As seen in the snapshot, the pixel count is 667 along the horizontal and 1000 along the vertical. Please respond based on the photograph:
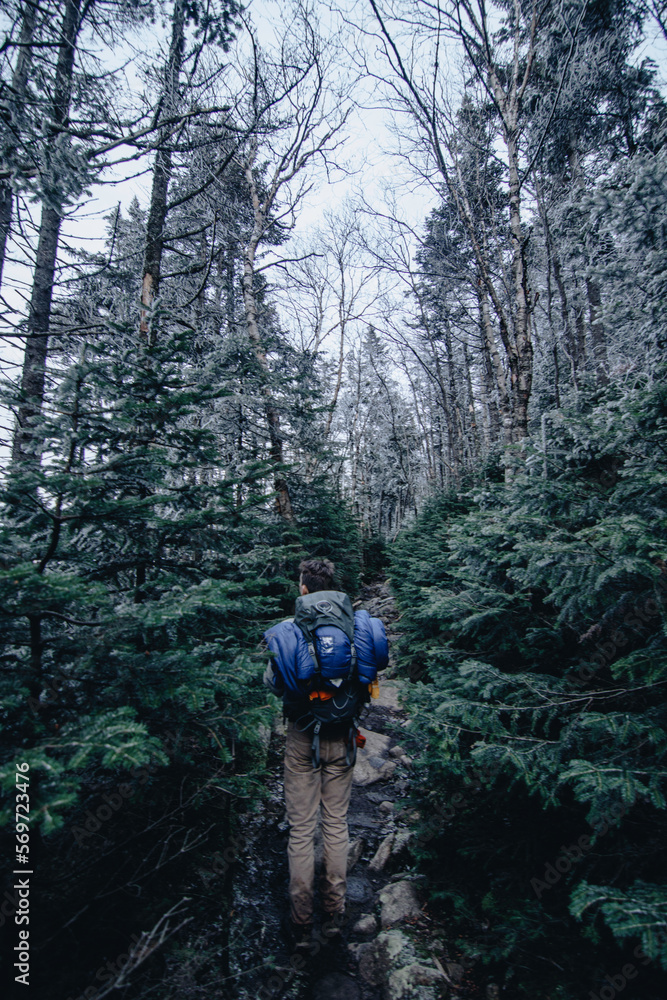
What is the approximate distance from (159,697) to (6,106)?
18.1 feet

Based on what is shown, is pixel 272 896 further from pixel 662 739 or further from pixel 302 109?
pixel 302 109

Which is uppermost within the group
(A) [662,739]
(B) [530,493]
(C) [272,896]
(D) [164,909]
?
(B) [530,493]

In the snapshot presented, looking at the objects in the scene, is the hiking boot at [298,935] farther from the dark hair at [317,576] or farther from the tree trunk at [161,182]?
the tree trunk at [161,182]

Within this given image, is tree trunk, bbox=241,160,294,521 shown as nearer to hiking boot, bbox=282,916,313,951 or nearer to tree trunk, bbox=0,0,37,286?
tree trunk, bbox=0,0,37,286

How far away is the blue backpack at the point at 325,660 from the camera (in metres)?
2.98

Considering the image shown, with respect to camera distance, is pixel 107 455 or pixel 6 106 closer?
pixel 107 455

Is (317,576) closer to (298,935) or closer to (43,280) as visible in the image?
(298,935)

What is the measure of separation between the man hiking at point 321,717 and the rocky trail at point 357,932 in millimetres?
179

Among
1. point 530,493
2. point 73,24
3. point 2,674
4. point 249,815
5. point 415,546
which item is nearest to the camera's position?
point 2,674

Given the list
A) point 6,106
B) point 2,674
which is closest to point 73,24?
point 6,106

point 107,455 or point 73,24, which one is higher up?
point 73,24

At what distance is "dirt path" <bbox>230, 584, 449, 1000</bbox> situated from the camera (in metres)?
2.66

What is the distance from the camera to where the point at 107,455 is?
3.28 m

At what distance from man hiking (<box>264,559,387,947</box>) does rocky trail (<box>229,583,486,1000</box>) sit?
0.18 metres
